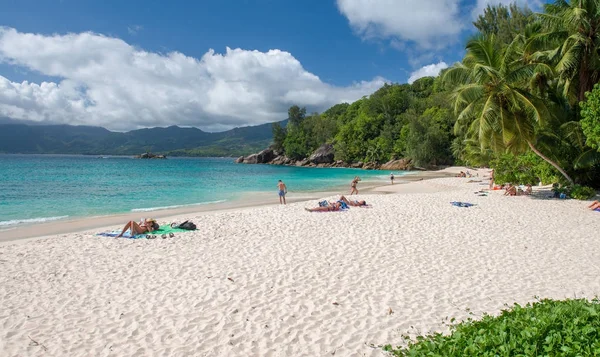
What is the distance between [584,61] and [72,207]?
2874 centimetres

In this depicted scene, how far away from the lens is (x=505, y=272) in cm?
761

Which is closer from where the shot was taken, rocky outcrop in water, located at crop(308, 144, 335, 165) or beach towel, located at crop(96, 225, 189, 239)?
beach towel, located at crop(96, 225, 189, 239)

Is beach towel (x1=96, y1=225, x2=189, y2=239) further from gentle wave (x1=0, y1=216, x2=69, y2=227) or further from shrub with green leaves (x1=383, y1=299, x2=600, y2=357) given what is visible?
shrub with green leaves (x1=383, y1=299, x2=600, y2=357)

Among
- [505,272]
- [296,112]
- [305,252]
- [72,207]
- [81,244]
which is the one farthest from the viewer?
[296,112]

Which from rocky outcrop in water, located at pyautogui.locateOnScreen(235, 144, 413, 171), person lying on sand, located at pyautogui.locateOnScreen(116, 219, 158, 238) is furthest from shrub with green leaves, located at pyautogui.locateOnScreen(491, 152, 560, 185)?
rocky outcrop in water, located at pyautogui.locateOnScreen(235, 144, 413, 171)

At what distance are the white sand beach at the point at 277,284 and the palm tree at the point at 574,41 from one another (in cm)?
851

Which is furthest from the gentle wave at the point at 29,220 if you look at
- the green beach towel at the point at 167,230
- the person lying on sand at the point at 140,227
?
the green beach towel at the point at 167,230

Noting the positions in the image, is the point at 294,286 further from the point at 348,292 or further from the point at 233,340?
the point at 233,340

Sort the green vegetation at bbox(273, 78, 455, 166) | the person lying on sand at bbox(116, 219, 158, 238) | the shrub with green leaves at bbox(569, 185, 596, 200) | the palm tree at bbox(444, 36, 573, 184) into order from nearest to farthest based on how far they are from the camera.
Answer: the person lying on sand at bbox(116, 219, 158, 238), the palm tree at bbox(444, 36, 573, 184), the shrub with green leaves at bbox(569, 185, 596, 200), the green vegetation at bbox(273, 78, 455, 166)

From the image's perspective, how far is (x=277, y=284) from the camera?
23.3 ft

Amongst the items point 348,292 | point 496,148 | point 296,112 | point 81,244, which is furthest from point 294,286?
point 296,112

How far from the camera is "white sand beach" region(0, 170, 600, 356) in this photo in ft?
16.6

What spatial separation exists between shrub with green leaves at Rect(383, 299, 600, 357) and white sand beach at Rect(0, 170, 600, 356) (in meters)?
1.44

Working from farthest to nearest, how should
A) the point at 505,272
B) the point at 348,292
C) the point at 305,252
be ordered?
1. the point at 305,252
2. the point at 505,272
3. the point at 348,292
